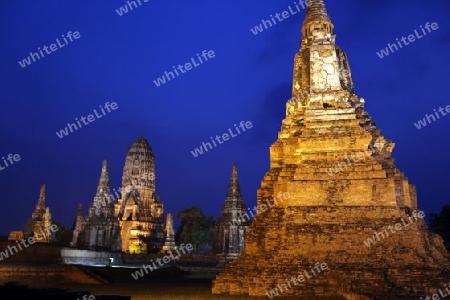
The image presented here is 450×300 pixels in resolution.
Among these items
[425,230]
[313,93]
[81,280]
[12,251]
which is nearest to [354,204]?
[425,230]

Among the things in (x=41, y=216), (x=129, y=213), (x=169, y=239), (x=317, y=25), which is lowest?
(x=169, y=239)

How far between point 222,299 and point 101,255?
67.2 ft

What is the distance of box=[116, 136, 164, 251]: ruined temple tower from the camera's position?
47531mm

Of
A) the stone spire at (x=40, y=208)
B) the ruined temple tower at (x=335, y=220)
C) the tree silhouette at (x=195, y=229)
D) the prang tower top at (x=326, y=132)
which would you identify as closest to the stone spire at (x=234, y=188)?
the prang tower top at (x=326, y=132)

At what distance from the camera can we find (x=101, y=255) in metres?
31.8

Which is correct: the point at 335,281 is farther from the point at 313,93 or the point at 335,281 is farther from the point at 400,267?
the point at 313,93

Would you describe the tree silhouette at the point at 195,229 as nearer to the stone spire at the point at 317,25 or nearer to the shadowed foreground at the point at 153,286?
the shadowed foreground at the point at 153,286

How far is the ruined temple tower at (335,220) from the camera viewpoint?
1452 cm

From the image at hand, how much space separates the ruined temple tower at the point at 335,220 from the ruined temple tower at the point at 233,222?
16803mm

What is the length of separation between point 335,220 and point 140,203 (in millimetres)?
37197

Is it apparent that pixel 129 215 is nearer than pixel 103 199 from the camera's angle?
No

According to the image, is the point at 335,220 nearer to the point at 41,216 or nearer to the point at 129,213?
the point at 129,213

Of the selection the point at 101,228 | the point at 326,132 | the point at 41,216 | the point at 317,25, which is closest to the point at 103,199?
the point at 101,228

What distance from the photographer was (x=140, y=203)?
5016 cm
